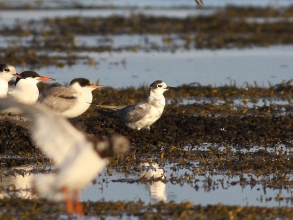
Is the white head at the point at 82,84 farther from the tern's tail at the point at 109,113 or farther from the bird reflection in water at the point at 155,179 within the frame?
the bird reflection in water at the point at 155,179

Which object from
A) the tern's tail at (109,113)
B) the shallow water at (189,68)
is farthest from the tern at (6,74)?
the shallow water at (189,68)

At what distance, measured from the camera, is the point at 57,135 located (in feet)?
21.6

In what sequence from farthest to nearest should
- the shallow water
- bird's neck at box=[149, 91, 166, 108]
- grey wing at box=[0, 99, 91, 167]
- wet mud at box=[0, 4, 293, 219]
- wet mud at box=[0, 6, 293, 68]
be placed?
wet mud at box=[0, 6, 293, 68]
the shallow water
bird's neck at box=[149, 91, 166, 108]
wet mud at box=[0, 4, 293, 219]
grey wing at box=[0, 99, 91, 167]

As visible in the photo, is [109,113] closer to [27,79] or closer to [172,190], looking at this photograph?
[27,79]

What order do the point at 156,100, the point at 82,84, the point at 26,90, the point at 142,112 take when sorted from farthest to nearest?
the point at 82,84 → the point at 26,90 → the point at 156,100 → the point at 142,112

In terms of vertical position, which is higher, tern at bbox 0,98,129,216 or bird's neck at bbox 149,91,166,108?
bird's neck at bbox 149,91,166,108

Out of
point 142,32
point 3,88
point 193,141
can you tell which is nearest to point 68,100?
point 3,88

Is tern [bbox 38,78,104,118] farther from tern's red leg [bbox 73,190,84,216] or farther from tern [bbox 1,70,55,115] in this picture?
tern's red leg [bbox 73,190,84,216]

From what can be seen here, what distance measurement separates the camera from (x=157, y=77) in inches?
626

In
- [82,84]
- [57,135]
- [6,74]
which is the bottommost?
[57,135]

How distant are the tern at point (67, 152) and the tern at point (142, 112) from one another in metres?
3.47

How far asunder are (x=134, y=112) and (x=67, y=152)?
143 inches

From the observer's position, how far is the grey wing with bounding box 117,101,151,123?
10.2 meters

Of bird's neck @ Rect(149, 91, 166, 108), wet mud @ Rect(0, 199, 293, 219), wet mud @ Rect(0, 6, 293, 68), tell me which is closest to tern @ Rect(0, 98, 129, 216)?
wet mud @ Rect(0, 199, 293, 219)
